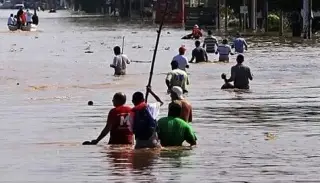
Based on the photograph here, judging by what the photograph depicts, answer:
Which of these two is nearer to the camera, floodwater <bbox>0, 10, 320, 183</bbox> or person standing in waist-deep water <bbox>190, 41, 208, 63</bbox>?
floodwater <bbox>0, 10, 320, 183</bbox>

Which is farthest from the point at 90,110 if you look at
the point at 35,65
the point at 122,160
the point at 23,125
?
the point at 35,65

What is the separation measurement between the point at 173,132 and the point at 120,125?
32.6 inches

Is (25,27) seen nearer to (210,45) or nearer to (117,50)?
(210,45)

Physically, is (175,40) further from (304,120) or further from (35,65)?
(304,120)

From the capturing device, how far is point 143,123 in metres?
16.2

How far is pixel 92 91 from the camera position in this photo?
3059 cm

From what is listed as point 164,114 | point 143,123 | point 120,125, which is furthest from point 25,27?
point 143,123

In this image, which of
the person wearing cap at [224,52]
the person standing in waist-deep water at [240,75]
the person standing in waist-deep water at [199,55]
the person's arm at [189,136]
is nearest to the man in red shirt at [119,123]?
the person's arm at [189,136]

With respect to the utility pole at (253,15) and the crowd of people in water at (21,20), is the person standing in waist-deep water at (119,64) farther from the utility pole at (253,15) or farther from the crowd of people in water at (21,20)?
the crowd of people in water at (21,20)

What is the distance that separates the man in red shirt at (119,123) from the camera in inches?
651

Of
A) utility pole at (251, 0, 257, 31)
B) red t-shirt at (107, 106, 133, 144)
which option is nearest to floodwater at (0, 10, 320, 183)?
red t-shirt at (107, 106, 133, 144)

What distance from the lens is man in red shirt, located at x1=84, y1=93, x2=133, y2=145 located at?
16547mm

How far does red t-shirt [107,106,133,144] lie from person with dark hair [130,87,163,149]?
219 millimetres

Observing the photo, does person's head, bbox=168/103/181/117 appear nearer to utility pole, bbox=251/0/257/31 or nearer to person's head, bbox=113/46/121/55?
person's head, bbox=113/46/121/55
